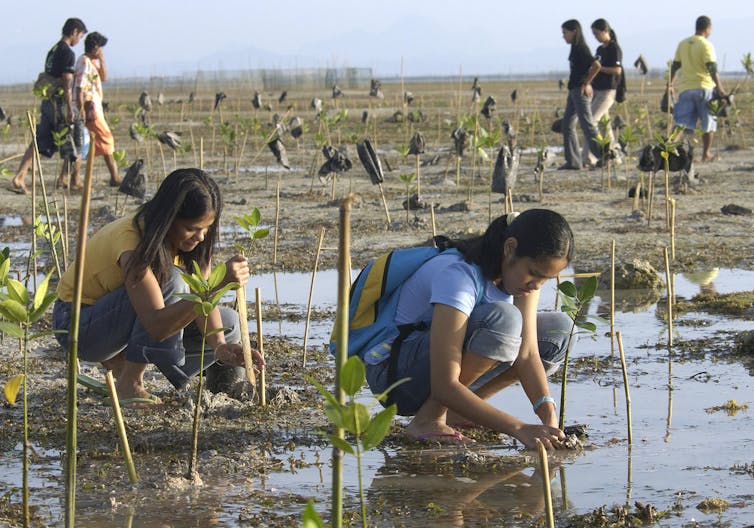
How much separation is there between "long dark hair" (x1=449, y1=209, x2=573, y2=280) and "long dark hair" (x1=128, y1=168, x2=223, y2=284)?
884mm

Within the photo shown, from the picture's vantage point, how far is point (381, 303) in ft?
13.2

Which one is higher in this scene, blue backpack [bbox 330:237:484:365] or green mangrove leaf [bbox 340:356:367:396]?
green mangrove leaf [bbox 340:356:367:396]

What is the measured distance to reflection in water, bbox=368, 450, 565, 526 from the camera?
3312 millimetres

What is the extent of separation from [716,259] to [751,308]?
62.6 inches

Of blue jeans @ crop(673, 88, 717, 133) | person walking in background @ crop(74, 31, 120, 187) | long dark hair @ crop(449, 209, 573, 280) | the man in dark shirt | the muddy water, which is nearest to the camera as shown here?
the muddy water

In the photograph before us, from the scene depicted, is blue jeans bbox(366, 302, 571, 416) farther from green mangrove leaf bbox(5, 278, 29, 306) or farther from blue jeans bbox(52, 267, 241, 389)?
green mangrove leaf bbox(5, 278, 29, 306)

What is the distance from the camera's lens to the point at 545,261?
3574 mm

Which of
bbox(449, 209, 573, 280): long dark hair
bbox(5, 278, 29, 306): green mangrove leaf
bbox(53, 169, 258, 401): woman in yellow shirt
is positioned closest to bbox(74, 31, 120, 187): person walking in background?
bbox(53, 169, 258, 401): woman in yellow shirt

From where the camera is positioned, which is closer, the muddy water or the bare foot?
the muddy water

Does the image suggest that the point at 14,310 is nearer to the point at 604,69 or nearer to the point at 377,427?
the point at 377,427

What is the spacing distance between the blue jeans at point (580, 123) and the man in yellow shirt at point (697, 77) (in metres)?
0.84

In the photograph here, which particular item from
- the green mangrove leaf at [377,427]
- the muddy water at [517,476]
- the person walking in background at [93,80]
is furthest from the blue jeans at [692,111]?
the green mangrove leaf at [377,427]

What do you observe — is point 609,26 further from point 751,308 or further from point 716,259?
point 751,308

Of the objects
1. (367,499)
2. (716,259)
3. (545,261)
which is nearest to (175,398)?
(367,499)
